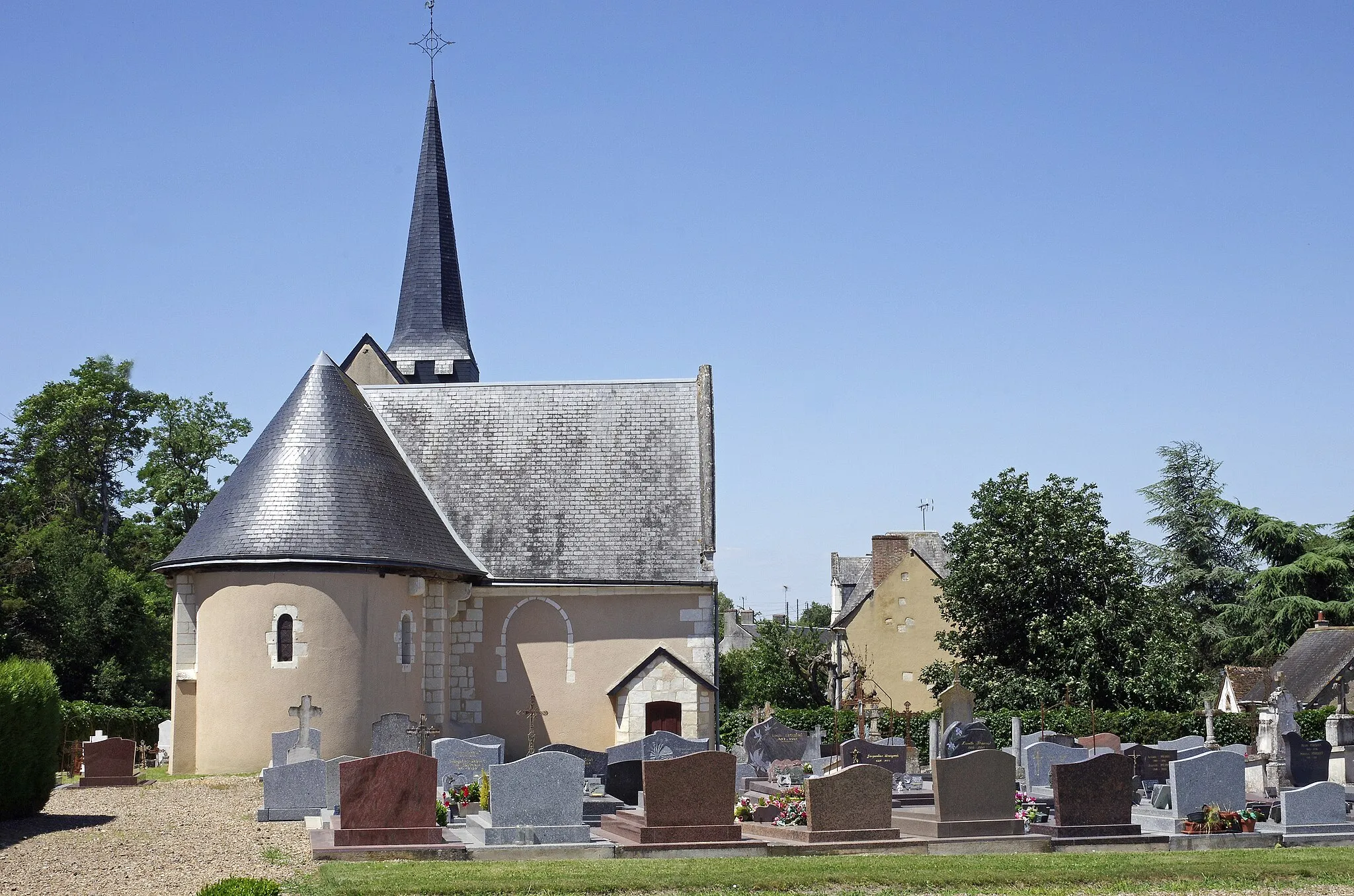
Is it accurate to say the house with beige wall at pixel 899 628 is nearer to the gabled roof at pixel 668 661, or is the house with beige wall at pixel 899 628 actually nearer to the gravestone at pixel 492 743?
the gabled roof at pixel 668 661

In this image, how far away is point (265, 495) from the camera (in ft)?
82.5

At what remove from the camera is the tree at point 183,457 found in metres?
52.7

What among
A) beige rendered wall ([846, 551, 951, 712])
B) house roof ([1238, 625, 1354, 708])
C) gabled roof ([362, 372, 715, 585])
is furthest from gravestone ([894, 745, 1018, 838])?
beige rendered wall ([846, 551, 951, 712])

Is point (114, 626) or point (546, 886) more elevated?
point (114, 626)

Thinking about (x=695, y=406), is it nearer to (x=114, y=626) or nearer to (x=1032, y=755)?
(x=1032, y=755)

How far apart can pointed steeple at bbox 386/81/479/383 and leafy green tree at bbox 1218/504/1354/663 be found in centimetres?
2912

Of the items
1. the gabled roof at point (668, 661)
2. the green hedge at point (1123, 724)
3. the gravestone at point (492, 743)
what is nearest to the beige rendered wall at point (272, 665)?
the gravestone at point (492, 743)

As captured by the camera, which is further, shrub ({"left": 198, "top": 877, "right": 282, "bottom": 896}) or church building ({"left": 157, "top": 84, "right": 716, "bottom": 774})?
church building ({"left": 157, "top": 84, "right": 716, "bottom": 774})

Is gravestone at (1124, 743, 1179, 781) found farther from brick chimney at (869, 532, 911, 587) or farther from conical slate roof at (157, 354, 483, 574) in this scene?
brick chimney at (869, 532, 911, 587)

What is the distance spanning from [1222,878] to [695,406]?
20.1m

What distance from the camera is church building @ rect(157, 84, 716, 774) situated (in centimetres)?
2416

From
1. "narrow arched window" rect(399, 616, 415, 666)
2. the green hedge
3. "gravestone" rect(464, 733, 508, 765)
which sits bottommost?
the green hedge

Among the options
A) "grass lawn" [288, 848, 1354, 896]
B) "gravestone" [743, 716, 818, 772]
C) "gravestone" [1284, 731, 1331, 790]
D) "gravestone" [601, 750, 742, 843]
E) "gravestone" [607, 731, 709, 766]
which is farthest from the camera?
"gravestone" [743, 716, 818, 772]

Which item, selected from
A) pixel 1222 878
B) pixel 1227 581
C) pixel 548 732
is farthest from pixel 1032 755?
pixel 1227 581
